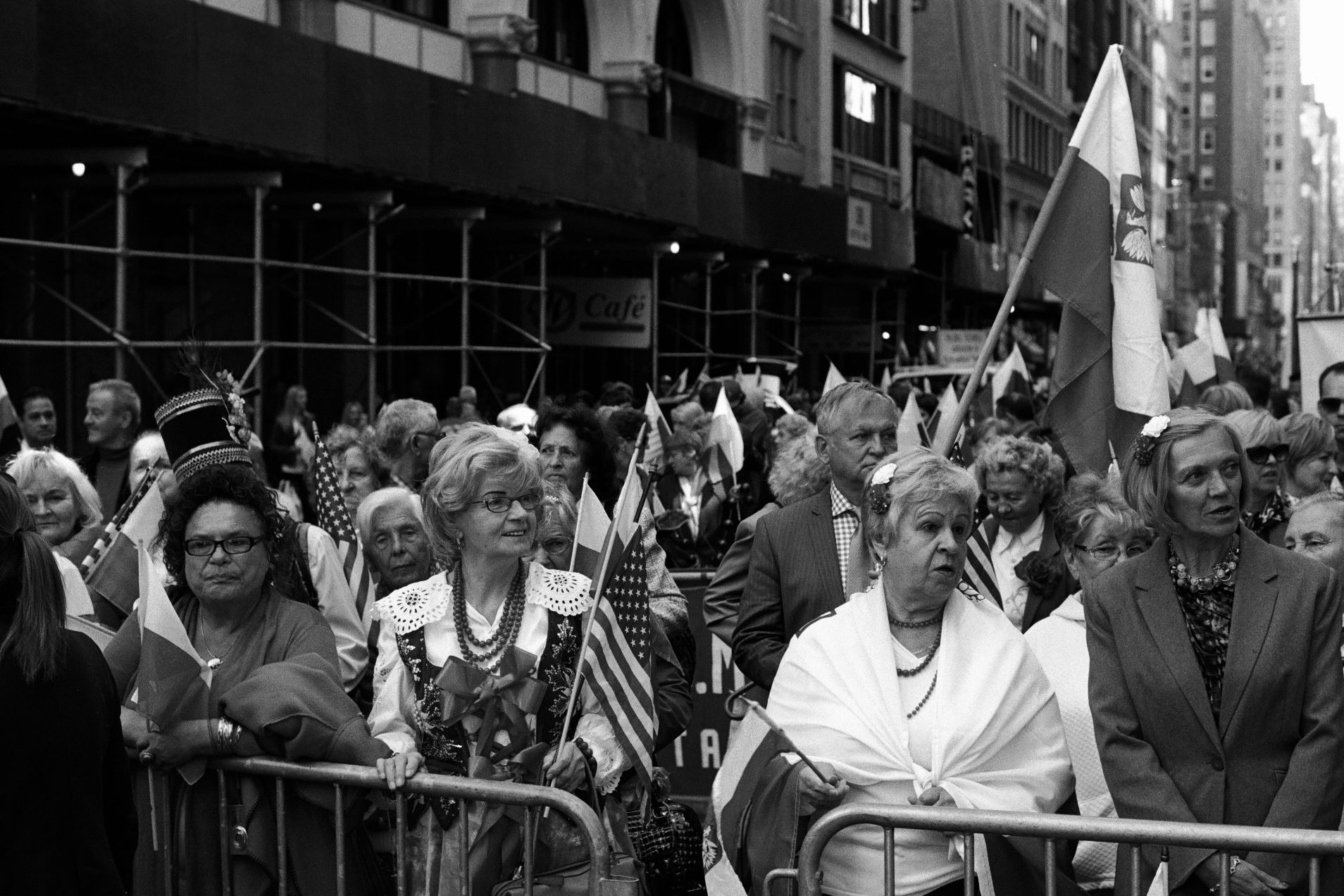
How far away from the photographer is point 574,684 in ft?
15.6

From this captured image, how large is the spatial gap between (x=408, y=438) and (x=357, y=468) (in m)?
0.30

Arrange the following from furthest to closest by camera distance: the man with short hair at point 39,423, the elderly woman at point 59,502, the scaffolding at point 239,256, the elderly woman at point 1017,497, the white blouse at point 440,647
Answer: the scaffolding at point 239,256
the man with short hair at point 39,423
the elderly woman at point 1017,497
the elderly woman at point 59,502
the white blouse at point 440,647

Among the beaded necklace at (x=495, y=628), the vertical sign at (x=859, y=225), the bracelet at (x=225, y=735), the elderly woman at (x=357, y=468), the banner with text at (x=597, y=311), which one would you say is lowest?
the bracelet at (x=225, y=735)

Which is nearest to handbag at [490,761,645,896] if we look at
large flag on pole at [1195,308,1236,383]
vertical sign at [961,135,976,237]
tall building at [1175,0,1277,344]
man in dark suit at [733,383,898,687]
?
man in dark suit at [733,383,898,687]

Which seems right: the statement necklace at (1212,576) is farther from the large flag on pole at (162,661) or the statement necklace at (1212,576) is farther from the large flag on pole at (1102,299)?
the large flag on pole at (162,661)

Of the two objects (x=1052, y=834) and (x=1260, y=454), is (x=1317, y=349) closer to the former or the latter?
(x=1260, y=454)

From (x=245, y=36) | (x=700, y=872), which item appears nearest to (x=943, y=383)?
(x=245, y=36)

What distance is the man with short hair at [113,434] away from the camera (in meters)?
9.16

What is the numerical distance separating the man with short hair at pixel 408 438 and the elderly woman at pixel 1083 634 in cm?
360

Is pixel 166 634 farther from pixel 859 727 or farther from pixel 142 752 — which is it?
pixel 859 727

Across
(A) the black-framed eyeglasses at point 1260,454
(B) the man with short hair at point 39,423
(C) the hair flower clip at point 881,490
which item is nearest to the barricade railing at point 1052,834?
(C) the hair flower clip at point 881,490

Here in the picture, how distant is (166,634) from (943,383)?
25.8 m

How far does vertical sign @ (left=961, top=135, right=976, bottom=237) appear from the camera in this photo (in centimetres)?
5106

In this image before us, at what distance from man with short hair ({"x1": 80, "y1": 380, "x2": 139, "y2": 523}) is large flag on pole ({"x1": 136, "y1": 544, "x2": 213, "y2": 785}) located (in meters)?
4.56
